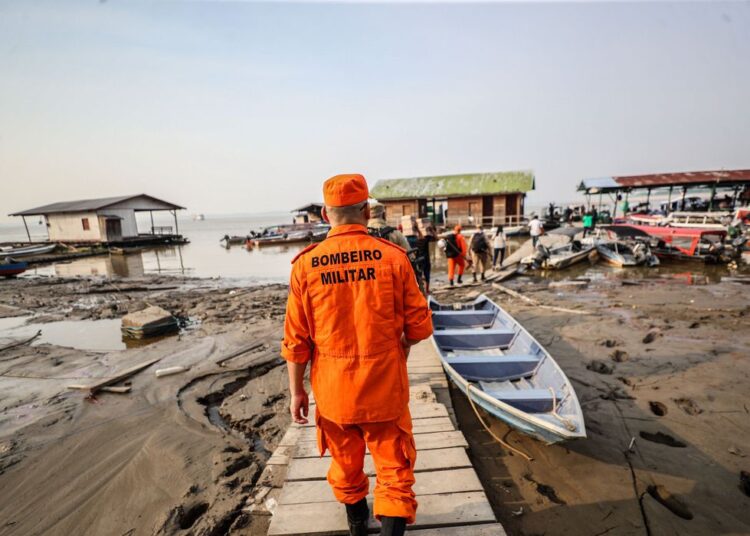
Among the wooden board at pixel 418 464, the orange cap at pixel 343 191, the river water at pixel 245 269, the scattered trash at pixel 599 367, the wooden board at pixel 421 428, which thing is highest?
the orange cap at pixel 343 191

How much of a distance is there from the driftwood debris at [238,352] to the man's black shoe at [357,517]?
4.91m

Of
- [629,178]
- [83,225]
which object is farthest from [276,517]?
[83,225]

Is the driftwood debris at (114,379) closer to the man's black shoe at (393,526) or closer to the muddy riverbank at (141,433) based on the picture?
the muddy riverbank at (141,433)

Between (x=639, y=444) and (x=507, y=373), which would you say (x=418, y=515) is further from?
(x=639, y=444)

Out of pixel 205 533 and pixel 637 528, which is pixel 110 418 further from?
pixel 637 528

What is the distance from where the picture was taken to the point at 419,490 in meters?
2.62

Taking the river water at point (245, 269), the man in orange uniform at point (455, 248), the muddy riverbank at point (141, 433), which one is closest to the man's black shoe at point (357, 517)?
the muddy riverbank at point (141, 433)

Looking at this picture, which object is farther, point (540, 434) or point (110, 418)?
point (110, 418)

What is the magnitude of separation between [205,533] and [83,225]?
124ft

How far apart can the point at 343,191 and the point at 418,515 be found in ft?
7.54

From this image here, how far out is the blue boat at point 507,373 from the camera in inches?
126

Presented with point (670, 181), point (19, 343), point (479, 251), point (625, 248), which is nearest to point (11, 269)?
point (19, 343)

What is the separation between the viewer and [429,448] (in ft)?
10.3

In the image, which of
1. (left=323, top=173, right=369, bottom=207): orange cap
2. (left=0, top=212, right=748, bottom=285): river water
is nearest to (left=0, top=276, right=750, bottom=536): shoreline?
(left=323, top=173, right=369, bottom=207): orange cap
